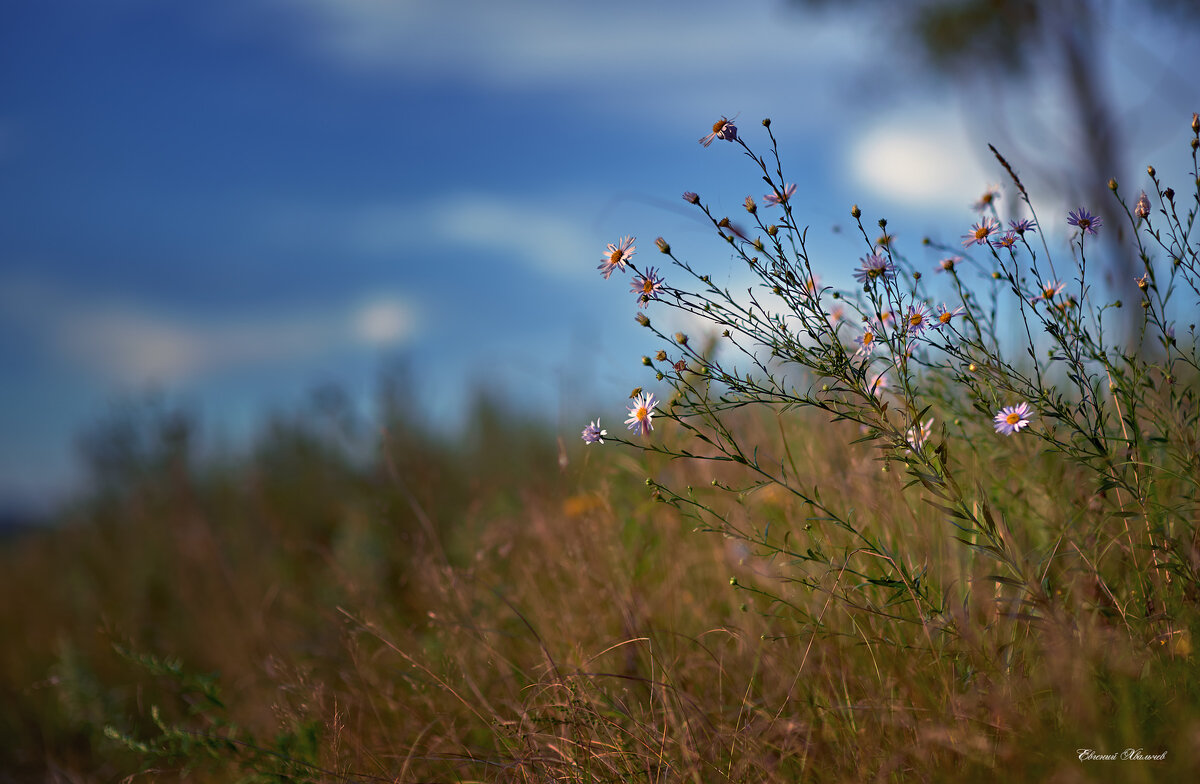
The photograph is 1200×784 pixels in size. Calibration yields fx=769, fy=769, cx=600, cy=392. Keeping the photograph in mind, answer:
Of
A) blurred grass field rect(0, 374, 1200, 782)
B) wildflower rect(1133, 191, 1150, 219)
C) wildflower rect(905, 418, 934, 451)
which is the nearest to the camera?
blurred grass field rect(0, 374, 1200, 782)

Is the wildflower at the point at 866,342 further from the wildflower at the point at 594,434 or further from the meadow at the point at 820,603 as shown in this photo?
the wildflower at the point at 594,434

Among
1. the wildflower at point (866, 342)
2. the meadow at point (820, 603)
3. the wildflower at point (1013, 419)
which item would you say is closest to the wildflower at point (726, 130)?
the meadow at point (820, 603)

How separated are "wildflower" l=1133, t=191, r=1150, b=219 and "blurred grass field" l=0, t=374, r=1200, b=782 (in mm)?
681

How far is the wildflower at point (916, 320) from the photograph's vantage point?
1.77 metres

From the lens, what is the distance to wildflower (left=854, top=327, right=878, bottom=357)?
5.71ft

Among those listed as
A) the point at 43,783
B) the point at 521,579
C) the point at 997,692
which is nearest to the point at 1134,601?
the point at 997,692

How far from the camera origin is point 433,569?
268 centimetres

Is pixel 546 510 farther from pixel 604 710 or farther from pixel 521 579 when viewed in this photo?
pixel 604 710

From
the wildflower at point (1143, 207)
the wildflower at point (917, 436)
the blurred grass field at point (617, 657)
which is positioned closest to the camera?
the blurred grass field at point (617, 657)

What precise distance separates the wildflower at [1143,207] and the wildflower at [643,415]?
1.25 m

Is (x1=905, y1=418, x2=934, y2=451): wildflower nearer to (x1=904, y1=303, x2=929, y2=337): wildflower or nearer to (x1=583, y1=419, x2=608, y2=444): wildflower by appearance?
(x1=904, y1=303, x2=929, y2=337): wildflower

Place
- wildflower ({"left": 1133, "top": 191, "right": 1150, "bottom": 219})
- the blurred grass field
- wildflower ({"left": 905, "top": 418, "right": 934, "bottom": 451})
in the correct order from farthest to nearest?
wildflower ({"left": 1133, "top": 191, "right": 1150, "bottom": 219}) → wildflower ({"left": 905, "top": 418, "right": 934, "bottom": 451}) → the blurred grass field

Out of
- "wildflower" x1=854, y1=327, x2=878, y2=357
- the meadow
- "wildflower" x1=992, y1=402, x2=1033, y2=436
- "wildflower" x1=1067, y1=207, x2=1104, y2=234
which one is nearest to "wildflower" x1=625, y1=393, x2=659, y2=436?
the meadow

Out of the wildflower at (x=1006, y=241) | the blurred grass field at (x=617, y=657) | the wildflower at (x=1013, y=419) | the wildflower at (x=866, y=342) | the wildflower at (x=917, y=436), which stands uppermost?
the wildflower at (x=1006, y=241)
